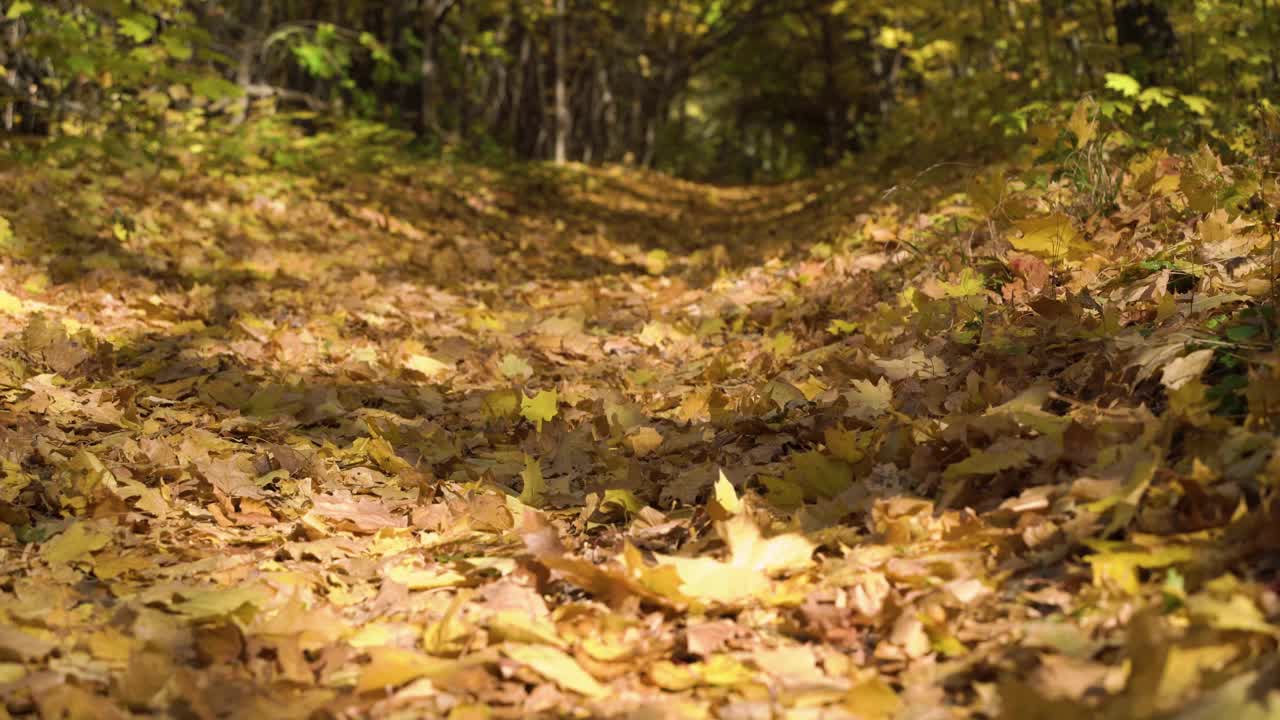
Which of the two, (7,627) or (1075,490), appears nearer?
(7,627)

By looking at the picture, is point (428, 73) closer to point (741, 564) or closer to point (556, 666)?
point (741, 564)

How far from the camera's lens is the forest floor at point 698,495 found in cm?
171

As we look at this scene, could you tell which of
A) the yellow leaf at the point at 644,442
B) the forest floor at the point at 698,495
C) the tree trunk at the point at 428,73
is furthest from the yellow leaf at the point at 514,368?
the tree trunk at the point at 428,73

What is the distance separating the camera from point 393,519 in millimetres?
2674

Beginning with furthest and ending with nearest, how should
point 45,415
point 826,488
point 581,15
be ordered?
1. point 581,15
2. point 45,415
3. point 826,488

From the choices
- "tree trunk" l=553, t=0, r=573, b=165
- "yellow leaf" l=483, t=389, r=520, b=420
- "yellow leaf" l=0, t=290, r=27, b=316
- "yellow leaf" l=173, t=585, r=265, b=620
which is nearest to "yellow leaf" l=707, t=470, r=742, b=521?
"yellow leaf" l=173, t=585, r=265, b=620

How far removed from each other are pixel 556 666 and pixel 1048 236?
2882 mm

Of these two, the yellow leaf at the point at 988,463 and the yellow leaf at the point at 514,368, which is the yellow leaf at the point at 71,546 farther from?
the yellow leaf at the point at 514,368

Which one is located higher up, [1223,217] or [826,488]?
[1223,217]

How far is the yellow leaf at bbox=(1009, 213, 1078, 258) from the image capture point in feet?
12.5

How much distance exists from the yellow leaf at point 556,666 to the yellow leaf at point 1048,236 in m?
2.81

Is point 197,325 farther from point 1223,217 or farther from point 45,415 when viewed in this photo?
point 1223,217

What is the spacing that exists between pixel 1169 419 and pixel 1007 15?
11093 mm

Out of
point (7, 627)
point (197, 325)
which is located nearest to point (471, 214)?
point (197, 325)
